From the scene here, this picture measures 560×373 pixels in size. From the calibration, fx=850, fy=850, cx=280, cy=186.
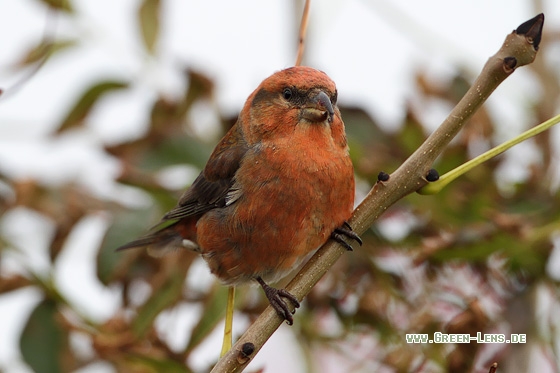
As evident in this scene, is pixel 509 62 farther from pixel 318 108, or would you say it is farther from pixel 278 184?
pixel 278 184

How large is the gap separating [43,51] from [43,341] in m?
0.93

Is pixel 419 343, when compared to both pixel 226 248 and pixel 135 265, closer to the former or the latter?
pixel 226 248

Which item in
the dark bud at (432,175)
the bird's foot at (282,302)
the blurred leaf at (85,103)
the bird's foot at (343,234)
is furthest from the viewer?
the blurred leaf at (85,103)

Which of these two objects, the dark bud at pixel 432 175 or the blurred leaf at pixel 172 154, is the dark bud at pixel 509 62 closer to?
the dark bud at pixel 432 175

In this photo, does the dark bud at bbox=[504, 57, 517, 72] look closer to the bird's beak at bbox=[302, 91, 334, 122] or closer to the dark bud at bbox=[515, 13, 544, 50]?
the dark bud at bbox=[515, 13, 544, 50]

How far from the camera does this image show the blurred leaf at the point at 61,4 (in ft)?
9.84

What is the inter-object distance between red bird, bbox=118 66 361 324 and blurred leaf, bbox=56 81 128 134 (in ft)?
1.69

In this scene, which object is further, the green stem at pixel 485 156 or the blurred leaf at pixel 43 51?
the blurred leaf at pixel 43 51

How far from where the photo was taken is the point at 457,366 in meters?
2.12

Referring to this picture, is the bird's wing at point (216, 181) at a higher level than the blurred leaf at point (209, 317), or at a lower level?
higher

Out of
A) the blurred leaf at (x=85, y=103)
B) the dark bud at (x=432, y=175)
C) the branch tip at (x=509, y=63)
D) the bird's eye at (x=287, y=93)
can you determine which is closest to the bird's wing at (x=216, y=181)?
the bird's eye at (x=287, y=93)

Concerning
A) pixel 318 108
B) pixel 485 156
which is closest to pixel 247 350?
pixel 485 156

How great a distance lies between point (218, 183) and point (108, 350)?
2.59ft

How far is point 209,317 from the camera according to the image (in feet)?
8.41
